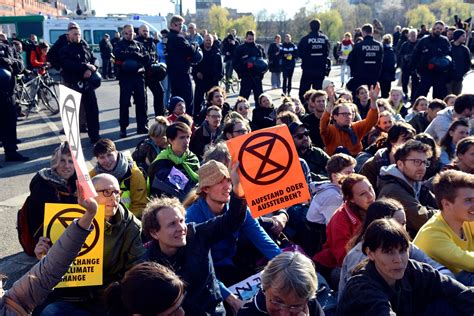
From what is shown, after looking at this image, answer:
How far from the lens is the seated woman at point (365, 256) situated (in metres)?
3.42

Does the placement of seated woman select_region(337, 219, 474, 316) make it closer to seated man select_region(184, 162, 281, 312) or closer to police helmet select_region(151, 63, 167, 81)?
seated man select_region(184, 162, 281, 312)

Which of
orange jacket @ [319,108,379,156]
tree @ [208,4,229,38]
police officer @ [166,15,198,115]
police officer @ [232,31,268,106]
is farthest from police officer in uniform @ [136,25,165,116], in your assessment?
tree @ [208,4,229,38]

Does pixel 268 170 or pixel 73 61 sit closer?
pixel 268 170

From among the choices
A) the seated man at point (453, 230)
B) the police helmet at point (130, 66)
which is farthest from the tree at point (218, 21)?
the seated man at point (453, 230)

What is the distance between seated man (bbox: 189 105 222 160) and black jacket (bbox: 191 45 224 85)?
202 inches

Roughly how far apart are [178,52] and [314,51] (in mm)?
2902

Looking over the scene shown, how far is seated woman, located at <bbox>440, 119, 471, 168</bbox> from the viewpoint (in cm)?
585

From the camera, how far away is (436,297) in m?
3.18

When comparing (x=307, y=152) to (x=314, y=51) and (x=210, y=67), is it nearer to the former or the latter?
(x=314, y=51)

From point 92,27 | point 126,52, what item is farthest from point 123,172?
point 92,27

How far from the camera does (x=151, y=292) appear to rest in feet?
8.22

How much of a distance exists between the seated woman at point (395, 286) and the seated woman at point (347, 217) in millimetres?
843

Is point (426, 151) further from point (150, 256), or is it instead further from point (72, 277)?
point (72, 277)

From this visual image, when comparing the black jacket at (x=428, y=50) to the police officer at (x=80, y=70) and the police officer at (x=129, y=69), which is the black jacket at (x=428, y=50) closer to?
the police officer at (x=129, y=69)
